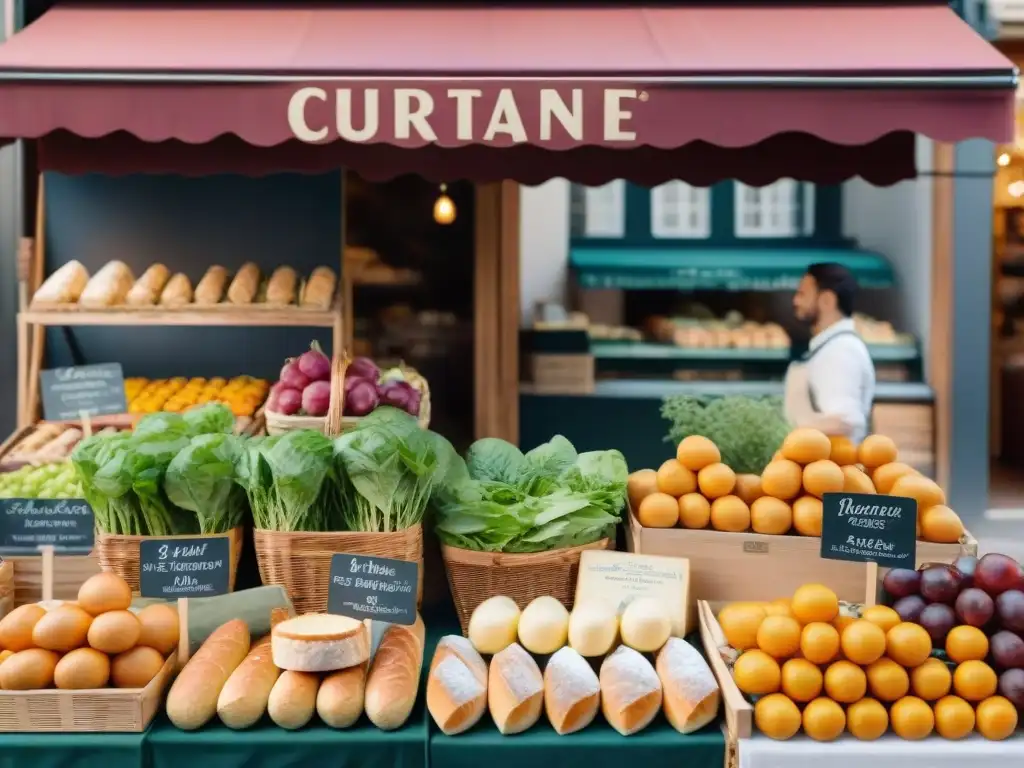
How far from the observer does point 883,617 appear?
240 centimetres

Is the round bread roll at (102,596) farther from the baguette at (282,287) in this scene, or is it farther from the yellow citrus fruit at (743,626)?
the baguette at (282,287)

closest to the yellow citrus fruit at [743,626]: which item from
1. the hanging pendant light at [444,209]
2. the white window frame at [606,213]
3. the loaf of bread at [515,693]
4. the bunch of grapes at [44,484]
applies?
the loaf of bread at [515,693]

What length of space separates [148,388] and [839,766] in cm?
366

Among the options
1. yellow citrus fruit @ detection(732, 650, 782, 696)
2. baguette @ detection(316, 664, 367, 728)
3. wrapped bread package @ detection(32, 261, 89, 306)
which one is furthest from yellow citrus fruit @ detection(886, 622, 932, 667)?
wrapped bread package @ detection(32, 261, 89, 306)

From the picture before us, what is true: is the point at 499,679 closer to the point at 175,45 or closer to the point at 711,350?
the point at 175,45

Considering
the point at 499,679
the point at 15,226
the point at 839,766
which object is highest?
the point at 15,226

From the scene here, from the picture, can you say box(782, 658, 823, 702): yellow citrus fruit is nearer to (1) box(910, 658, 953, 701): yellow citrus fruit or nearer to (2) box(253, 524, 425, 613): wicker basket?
(1) box(910, 658, 953, 701): yellow citrus fruit

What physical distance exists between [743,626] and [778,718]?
0.87 feet

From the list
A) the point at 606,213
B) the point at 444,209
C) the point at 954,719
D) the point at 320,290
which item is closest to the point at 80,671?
the point at 954,719

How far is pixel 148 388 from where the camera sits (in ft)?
16.2

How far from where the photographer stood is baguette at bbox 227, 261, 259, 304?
4.77 metres

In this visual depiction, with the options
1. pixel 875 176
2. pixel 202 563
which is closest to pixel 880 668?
pixel 202 563

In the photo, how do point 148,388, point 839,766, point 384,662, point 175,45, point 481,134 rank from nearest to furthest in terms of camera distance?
point 839,766, point 384,662, point 481,134, point 175,45, point 148,388

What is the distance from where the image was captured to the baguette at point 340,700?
2252 mm
